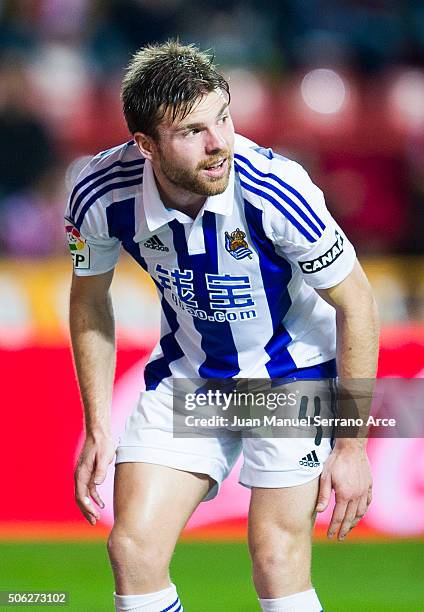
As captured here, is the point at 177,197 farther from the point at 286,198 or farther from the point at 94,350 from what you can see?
the point at 94,350

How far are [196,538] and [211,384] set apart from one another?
242 centimetres

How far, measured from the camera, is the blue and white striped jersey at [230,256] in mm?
3520

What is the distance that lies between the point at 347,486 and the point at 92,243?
1.17 m

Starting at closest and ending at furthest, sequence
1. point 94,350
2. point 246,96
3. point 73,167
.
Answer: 1. point 94,350
2. point 73,167
3. point 246,96

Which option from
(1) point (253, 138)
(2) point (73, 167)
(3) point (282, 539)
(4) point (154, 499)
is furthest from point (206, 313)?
(1) point (253, 138)

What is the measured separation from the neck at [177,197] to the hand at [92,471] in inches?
32.4

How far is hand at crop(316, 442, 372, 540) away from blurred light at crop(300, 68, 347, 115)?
6.40m

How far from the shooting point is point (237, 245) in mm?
3631

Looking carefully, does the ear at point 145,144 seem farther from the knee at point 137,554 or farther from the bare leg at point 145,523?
the knee at point 137,554

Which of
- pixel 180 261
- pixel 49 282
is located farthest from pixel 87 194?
pixel 49 282

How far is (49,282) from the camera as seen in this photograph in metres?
7.88

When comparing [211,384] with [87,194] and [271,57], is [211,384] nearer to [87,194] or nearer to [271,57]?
[87,194]

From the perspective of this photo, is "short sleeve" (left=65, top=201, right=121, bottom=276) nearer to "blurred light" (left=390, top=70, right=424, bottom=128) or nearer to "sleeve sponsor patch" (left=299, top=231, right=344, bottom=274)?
"sleeve sponsor patch" (left=299, top=231, right=344, bottom=274)

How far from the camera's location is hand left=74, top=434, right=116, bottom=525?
3.79m
